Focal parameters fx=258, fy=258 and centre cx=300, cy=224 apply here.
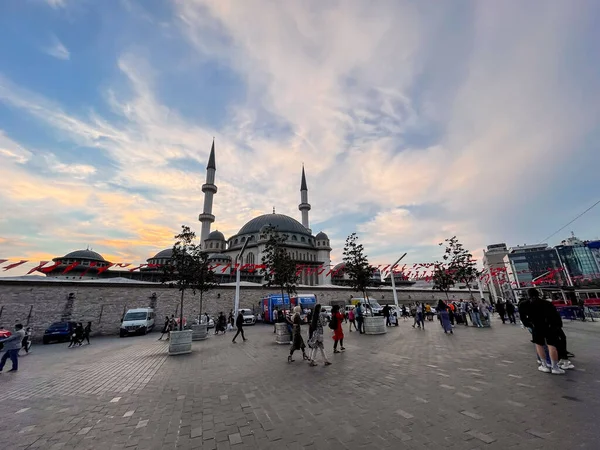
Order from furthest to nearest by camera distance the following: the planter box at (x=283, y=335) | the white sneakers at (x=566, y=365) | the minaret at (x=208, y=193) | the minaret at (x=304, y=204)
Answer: the minaret at (x=304, y=204) < the minaret at (x=208, y=193) < the planter box at (x=283, y=335) < the white sneakers at (x=566, y=365)

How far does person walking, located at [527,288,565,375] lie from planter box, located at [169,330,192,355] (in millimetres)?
11752

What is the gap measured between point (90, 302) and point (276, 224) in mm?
44652

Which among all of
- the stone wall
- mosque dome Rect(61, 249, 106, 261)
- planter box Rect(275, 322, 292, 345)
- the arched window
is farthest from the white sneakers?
mosque dome Rect(61, 249, 106, 261)

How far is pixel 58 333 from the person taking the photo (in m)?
18.5

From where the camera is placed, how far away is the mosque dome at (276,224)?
6475 centimetres

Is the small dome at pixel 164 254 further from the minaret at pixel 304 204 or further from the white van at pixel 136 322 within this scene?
the white van at pixel 136 322

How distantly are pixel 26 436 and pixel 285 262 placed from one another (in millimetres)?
15646

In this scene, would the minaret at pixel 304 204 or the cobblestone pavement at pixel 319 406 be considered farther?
the minaret at pixel 304 204

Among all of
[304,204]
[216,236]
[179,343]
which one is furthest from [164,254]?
[179,343]

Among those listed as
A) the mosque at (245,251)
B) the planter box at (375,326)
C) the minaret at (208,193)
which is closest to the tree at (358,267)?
the planter box at (375,326)

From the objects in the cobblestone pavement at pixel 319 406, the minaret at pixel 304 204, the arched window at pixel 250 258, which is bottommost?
the cobblestone pavement at pixel 319 406

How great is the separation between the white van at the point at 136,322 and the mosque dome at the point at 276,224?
42.3 metres

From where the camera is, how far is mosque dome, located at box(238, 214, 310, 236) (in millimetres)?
64750

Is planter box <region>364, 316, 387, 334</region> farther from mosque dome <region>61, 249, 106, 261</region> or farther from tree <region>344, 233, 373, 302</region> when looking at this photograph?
mosque dome <region>61, 249, 106, 261</region>
